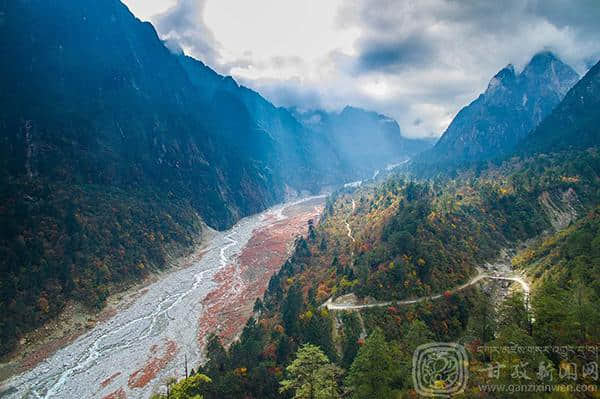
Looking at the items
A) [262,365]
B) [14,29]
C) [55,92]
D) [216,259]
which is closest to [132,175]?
[55,92]

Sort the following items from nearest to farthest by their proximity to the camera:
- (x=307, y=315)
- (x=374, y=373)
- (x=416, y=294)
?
(x=374, y=373), (x=307, y=315), (x=416, y=294)

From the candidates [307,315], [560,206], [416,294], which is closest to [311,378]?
[307,315]

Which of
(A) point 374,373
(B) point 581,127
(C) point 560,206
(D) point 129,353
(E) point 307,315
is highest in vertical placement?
(B) point 581,127

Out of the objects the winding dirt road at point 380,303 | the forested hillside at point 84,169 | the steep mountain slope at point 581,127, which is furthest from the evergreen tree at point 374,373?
the steep mountain slope at point 581,127

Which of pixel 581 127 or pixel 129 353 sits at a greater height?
pixel 581 127

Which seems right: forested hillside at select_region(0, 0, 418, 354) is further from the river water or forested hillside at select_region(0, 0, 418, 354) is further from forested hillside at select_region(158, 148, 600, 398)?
forested hillside at select_region(158, 148, 600, 398)

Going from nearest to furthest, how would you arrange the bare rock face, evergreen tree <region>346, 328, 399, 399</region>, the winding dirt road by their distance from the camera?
evergreen tree <region>346, 328, 399, 399</region>, the winding dirt road, the bare rock face

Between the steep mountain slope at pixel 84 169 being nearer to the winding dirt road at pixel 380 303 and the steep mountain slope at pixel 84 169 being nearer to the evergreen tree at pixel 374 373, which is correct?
the winding dirt road at pixel 380 303

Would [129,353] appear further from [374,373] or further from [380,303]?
[374,373]

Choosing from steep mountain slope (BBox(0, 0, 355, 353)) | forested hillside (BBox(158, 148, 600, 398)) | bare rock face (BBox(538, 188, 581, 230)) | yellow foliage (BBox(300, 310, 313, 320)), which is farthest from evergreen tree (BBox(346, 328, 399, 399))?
bare rock face (BBox(538, 188, 581, 230))
